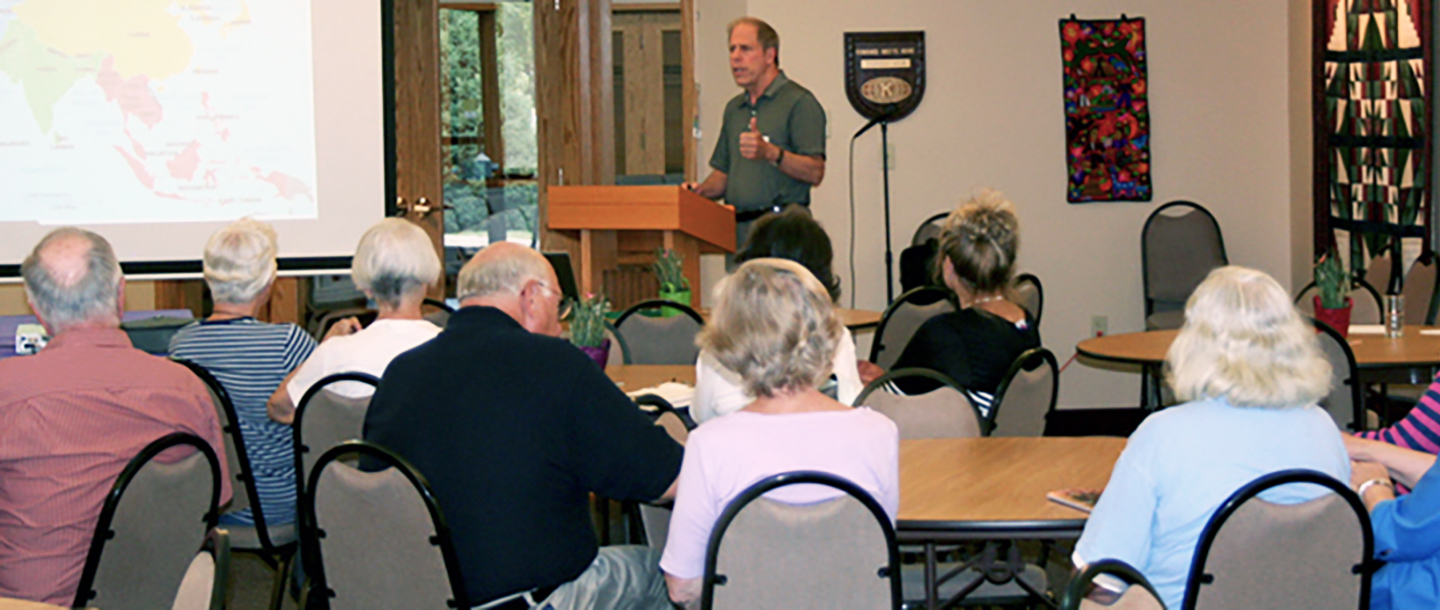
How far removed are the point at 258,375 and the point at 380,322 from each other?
390mm

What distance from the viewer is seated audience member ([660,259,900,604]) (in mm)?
2260

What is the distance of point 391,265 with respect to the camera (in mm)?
3443

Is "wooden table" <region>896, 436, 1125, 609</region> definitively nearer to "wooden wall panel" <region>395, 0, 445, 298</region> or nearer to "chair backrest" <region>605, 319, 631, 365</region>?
"chair backrest" <region>605, 319, 631, 365</region>

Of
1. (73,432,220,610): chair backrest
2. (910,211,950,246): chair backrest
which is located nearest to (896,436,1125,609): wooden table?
(73,432,220,610): chair backrest

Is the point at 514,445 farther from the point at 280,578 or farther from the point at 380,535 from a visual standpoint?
the point at 280,578

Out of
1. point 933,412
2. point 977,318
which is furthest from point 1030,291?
point 933,412

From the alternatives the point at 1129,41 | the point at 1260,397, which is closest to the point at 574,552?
the point at 1260,397

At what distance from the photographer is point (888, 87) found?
736 centimetres

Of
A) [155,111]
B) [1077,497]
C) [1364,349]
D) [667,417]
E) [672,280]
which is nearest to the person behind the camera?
[1077,497]

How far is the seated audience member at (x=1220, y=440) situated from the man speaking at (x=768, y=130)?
12.0ft

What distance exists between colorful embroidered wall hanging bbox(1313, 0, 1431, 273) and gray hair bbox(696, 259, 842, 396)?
4.80 meters

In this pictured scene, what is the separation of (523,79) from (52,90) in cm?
286

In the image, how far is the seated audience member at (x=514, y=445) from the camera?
240 centimetres

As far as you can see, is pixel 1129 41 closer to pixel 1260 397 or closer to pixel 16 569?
pixel 1260 397
